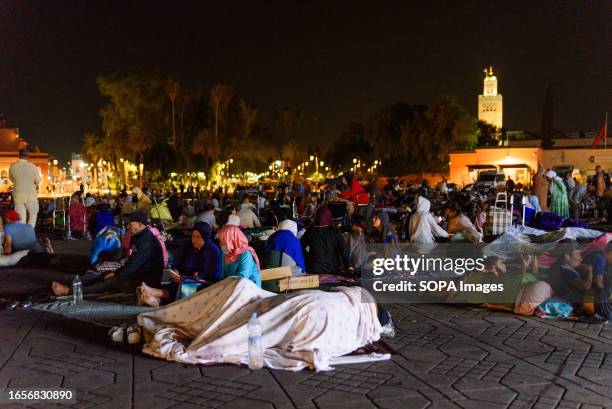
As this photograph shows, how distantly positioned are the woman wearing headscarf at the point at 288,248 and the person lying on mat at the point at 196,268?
32.5 inches

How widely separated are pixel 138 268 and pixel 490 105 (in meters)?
100

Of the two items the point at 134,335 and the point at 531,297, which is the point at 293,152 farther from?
the point at 134,335

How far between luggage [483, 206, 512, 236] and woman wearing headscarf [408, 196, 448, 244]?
77.0 inches

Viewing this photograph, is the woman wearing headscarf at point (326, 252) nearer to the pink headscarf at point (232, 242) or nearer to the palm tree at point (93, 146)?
the pink headscarf at point (232, 242)

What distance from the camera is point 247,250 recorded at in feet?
20.0

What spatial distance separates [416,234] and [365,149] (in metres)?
53.7

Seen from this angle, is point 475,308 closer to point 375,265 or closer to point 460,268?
point 460,268

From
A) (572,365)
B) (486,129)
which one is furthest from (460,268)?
(486,129)

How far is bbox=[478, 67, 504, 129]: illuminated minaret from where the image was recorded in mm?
100312

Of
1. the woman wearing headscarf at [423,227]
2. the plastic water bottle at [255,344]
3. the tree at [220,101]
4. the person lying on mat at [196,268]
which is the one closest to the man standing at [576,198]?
the woman wearing headscarf at [423,227]

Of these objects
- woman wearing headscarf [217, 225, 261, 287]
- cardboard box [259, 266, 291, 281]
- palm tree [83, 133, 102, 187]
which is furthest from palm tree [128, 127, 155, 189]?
woman wearing headscarf [217, 225, 261, 287]

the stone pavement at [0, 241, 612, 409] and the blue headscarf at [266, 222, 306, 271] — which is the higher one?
the blue headscarf at [266, 222, 306, 271]

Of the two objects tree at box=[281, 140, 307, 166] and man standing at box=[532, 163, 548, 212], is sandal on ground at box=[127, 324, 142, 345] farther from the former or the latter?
tree at box=[281, 140, 307, 166]

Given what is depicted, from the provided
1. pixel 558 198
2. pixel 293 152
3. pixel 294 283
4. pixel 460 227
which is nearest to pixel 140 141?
pixel 293 152
